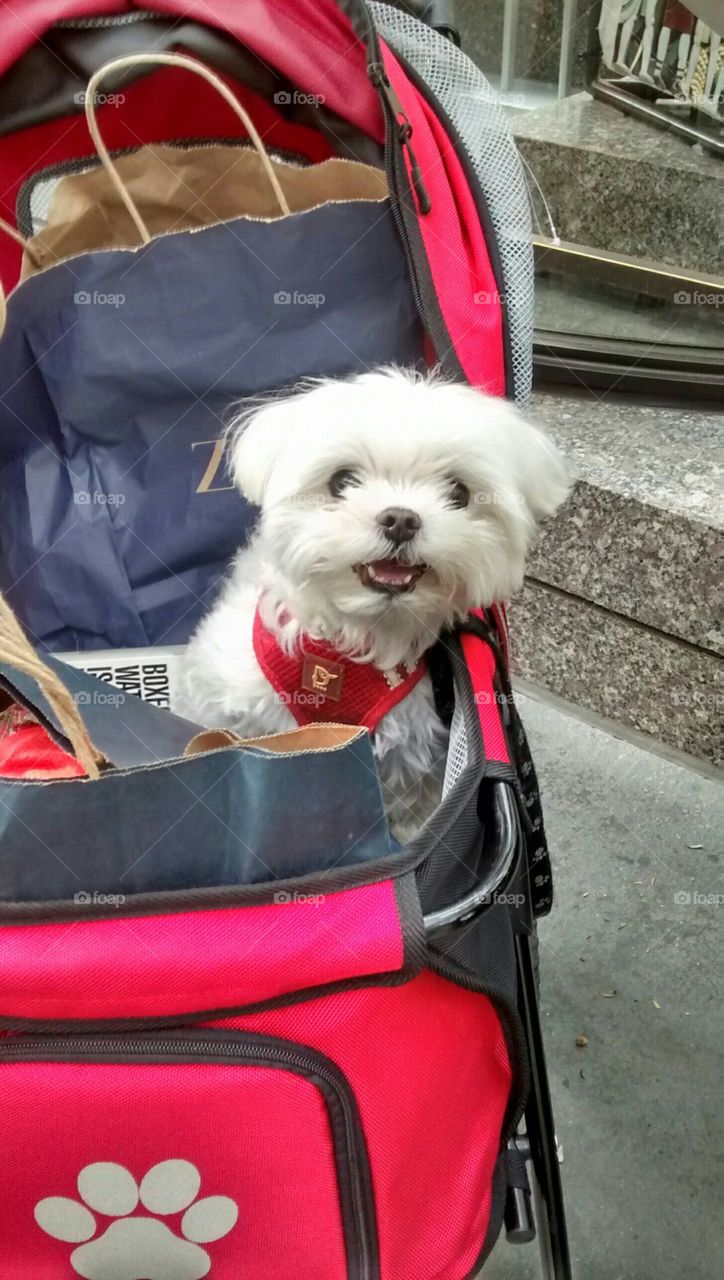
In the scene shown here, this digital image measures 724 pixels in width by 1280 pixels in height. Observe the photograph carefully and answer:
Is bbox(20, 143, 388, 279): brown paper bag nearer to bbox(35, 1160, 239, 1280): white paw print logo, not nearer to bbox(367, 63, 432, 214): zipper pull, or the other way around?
bbox(367, 63, 432, 214): zipper pull

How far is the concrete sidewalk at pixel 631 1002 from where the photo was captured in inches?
40.3

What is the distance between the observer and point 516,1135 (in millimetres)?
824

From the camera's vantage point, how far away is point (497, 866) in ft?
2.11

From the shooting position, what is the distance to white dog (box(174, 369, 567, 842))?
34.6 inches

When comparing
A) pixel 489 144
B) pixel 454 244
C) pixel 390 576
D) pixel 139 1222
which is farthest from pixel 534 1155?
pixel 489 144

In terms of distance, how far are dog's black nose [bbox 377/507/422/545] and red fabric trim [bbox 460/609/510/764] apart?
114 millimetres

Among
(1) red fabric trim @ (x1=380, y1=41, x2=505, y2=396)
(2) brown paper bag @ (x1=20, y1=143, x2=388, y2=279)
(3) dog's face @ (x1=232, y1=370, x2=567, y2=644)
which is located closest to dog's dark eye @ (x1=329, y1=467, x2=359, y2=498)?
(3) dog's face @ (x1=232, y1=370, x2=567, y2=644)

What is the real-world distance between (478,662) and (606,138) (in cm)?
124

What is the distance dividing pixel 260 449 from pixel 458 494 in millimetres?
178

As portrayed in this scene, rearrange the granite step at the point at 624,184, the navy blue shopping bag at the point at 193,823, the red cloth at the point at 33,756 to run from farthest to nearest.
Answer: the granite step at the point at 624,184 < the red cloth at the point at 33,756 < the navy blue shopping bag at the point at 193,823

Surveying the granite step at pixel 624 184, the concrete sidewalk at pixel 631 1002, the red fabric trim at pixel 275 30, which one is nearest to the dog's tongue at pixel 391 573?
the red fabric trim at pixel 275 30

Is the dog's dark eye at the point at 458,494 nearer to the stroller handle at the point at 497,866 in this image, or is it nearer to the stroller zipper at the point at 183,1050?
the stroller handle at the point at 497,866

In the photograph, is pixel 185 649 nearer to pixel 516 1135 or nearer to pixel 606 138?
pixel 516 1135

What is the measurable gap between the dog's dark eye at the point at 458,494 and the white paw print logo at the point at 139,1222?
1.81 ft
